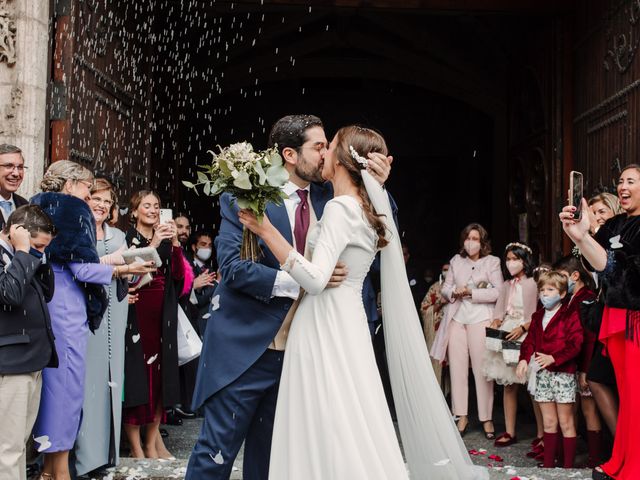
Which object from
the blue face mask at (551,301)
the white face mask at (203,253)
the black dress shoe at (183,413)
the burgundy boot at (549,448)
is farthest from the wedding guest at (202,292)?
the burgundy boot at (549,448)

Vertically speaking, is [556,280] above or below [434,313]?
above

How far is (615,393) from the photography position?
6.27 metres

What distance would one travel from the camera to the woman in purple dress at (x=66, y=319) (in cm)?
534

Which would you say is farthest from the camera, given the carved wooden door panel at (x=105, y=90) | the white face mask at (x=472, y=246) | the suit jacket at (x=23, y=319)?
the white face mask at (x=472, y=246)

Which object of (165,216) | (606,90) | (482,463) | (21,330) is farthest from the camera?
(606,90)

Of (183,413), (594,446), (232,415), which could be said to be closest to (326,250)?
(232,415)

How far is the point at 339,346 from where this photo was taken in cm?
378

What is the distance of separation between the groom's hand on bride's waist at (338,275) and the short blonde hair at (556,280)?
349 centimetres

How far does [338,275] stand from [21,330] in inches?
80.2

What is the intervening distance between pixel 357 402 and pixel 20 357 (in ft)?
6.95

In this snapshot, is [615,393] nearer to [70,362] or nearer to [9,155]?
[70,362]

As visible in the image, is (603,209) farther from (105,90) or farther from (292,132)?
(105,90)

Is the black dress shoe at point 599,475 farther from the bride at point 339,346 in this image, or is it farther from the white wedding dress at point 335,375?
the white wedding dress at point 335,375

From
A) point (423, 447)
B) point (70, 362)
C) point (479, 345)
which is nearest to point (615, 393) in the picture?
point (479, 345)
